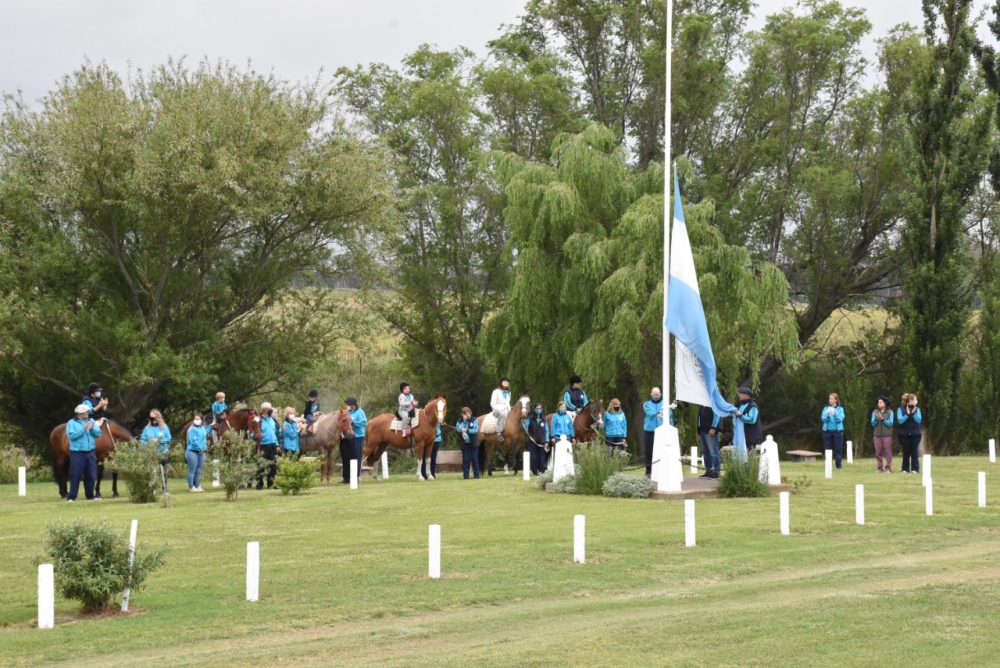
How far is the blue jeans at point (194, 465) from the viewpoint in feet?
86.8

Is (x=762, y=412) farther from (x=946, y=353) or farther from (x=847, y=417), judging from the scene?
(x=946, y=353)

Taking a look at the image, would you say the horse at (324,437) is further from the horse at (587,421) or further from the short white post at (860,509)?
the short white post at (860,509)

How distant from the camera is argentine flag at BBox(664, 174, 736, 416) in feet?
78.6

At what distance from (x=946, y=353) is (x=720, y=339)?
26.9ft

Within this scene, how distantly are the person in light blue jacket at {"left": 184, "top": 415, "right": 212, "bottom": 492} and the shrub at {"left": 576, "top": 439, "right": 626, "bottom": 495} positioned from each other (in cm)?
740

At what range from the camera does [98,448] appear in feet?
84.8

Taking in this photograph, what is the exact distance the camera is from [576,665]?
35.6ft

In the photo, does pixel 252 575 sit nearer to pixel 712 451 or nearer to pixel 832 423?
pixel 712 451

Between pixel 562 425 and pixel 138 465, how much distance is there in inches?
382

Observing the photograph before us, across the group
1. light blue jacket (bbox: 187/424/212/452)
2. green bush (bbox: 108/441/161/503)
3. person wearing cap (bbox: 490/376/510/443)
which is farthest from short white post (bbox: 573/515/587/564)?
person wearing cap (bbox: 490/376/510/443)

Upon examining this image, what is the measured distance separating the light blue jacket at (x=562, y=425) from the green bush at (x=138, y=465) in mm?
9111

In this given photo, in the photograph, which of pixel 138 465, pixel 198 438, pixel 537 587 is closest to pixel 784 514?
pixel 537 587

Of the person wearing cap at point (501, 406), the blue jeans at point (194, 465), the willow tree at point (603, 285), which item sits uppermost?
the willow tree at point (603, 285)

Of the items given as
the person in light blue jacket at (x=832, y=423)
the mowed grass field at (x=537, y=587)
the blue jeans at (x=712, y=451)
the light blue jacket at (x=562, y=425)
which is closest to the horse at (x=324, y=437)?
the light blue jacket at (x=562, y=425)
